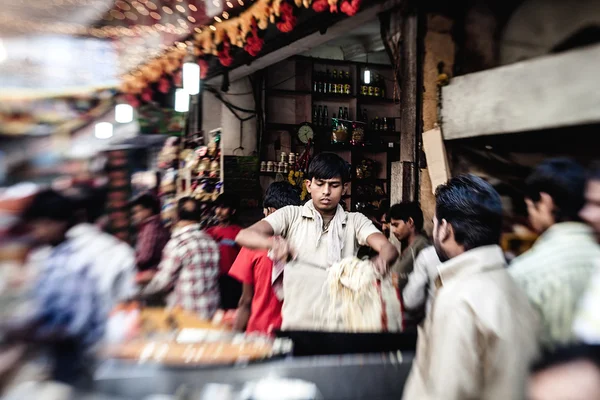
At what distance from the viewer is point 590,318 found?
4.68ft

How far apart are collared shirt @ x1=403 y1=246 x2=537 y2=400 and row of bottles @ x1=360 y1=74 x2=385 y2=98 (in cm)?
752

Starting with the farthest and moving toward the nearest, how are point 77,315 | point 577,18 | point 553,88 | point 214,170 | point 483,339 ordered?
1. point 214,170
2. point 577,18
3. point 553,88
4. point 77,315
5. point 483,339

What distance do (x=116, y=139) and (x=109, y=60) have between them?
8.00ft

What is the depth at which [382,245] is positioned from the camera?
2.46m

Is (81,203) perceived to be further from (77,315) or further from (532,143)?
(532,143)

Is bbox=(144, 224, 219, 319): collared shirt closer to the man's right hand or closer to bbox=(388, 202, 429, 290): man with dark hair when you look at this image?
the man's right hand

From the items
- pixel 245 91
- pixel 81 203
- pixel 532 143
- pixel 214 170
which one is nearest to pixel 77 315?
pixel 81 203

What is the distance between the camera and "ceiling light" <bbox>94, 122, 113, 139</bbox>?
445 cm

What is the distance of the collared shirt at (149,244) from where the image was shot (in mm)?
4363

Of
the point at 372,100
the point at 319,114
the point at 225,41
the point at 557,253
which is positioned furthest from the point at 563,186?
the point at 372,100

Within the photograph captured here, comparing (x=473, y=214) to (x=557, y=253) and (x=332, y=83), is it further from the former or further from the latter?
(x=332, y=83)

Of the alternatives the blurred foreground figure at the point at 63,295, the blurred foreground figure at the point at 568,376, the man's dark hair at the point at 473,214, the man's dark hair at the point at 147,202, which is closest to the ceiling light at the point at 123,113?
the man's dark hair at the point at 147,202

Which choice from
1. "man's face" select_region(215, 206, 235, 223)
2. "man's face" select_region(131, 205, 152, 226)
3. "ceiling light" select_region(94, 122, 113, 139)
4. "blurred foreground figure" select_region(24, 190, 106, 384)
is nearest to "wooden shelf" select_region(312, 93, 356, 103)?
"ceiling light" select_region(94, 122, 113, 139)

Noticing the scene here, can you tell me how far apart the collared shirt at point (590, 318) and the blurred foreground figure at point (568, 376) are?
0.34 m
